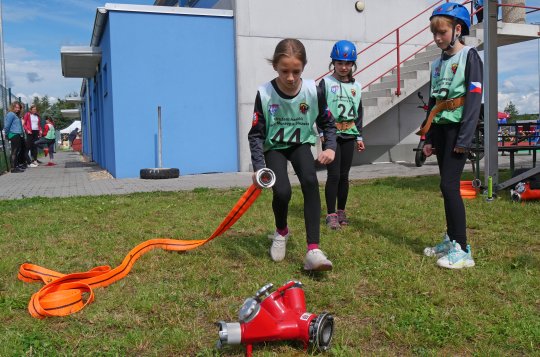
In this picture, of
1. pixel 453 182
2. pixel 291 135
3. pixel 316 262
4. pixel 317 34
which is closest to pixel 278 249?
pixel 316 262

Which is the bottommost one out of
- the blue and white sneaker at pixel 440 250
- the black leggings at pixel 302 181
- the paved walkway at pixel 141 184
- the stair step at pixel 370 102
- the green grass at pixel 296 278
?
the green grass at pixel 296 278

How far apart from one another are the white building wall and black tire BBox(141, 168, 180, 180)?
1.99 meters

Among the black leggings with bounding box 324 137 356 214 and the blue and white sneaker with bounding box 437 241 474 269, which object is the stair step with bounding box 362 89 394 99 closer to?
the black leggings with bounding box 324 137 356 214

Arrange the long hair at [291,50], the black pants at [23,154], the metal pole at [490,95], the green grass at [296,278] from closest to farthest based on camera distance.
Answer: the green grass at [296,278]
the long hair at [291,50]
the metal pole at [490,95]
the black pants at [23,154]

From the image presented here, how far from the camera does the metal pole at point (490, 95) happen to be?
6.63 m

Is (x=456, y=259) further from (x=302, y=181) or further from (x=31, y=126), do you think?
(x=31, y=126)

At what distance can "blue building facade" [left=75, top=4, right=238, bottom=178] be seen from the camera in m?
11.6

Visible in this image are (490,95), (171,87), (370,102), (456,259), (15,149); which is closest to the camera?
(456,259)

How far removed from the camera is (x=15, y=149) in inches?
582

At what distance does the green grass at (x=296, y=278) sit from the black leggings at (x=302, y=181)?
1.14ft

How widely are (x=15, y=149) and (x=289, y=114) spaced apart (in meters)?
13.4

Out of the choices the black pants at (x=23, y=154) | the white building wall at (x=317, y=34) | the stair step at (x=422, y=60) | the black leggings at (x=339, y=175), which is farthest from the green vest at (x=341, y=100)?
the black pants at (x=23, y=154)

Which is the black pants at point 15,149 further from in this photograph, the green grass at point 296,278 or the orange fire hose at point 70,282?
the orange fire hose at point 70,282

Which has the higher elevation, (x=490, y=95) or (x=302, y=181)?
(x=490, y=95)
